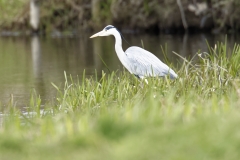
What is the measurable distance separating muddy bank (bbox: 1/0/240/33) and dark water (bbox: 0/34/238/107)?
6.09ft

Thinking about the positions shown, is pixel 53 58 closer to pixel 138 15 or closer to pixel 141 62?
pixel 141 62

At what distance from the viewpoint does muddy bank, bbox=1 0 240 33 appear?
27.7 meters

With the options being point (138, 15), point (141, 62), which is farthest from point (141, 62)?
point (138, 15)

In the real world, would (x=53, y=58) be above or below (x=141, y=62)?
below

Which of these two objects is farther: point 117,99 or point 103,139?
point 117,99

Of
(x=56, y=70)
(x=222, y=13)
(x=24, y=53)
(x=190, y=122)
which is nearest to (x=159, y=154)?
(x=190, y=122)

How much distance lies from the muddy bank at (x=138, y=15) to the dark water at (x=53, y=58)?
1855mm

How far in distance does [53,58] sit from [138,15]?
34.4 feet

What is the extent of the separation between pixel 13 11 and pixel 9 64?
1385cm

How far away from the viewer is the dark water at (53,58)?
12.8 metres

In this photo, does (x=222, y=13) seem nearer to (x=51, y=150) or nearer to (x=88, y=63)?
(x=88, y=63)

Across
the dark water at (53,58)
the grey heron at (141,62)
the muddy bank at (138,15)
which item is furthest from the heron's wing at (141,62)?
the muddy bank at (138,15)

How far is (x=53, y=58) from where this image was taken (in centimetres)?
1912

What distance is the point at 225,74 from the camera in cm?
809
